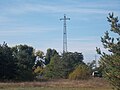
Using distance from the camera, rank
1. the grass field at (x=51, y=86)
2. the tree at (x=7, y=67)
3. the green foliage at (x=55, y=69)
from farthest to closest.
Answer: the green foliage at (x=55, y=69) < the tree at (x=7, y=67) < the grass field at (x=51, y=86)

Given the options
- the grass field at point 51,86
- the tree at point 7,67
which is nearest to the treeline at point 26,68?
the tree at point 7,67

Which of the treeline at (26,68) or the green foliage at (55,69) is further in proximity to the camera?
the green foliage at (55,69)

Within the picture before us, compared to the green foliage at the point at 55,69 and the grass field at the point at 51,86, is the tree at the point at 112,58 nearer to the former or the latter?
the grass field at the point at 51,86

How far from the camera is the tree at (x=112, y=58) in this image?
2247 centimetres

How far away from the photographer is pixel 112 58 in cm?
2288

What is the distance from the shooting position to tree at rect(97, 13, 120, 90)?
22.5 m

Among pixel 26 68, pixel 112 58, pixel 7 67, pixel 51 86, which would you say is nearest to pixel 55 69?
pixel 26 68

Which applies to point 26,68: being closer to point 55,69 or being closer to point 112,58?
point 55,69

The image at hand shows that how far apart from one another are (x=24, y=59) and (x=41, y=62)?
64.2 meters

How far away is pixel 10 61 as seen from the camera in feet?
275

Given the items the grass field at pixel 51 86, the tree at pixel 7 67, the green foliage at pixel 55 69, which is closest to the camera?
the grass field at pixel 51 86

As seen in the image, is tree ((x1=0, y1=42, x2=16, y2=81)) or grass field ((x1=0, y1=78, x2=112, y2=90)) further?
tree ((x1=0, y1=42, x2=16, y2=81))

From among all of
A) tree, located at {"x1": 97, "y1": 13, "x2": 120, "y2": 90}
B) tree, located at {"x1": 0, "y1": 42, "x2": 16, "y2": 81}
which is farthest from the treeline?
tree, located at {"x1": 97, "y1": 13, "x2": 120, "y2": 90}

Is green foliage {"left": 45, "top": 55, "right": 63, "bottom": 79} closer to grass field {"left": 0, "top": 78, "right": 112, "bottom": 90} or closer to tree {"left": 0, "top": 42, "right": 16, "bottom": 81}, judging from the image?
tree {"left": 0, "top": 42, "right": 16, "bottom": 81}
